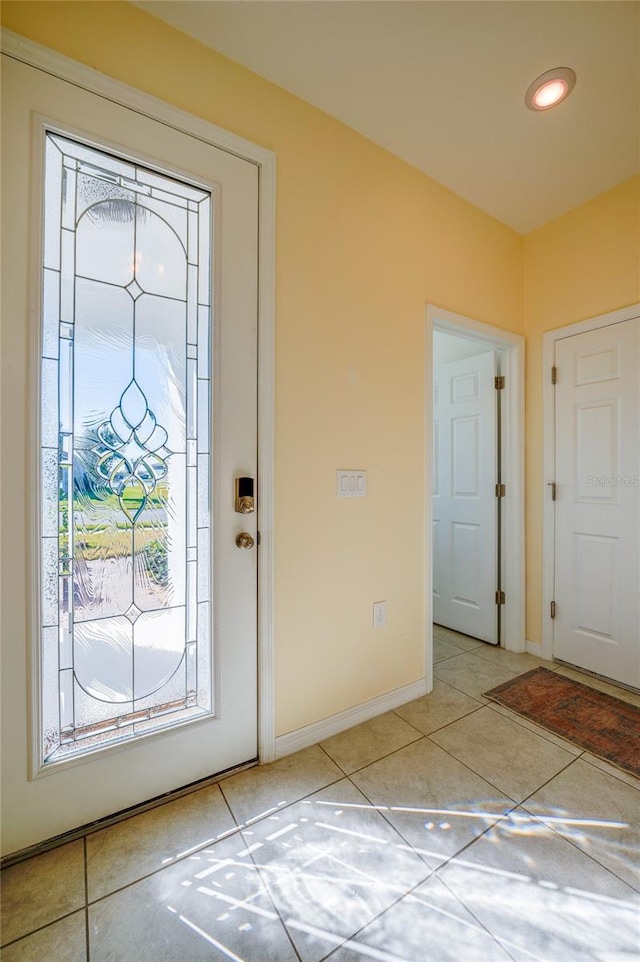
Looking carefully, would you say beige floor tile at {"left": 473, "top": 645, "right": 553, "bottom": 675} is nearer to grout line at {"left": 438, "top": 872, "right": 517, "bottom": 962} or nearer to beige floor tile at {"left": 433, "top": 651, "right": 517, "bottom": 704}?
beige floor tile at {"left": 433, "top": 651, "right": 517, "bottom": 704}

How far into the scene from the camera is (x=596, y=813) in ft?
4.30

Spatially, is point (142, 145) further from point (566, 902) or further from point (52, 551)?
point (566, 902)

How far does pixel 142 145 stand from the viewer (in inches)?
51.3

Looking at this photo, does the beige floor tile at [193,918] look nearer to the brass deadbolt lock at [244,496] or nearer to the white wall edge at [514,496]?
the brass deadbolt lock at [244,496]

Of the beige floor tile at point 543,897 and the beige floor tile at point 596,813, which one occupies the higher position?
the beige floor tile at point 596,813

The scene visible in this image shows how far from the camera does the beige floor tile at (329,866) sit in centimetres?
99

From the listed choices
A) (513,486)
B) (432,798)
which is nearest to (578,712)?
(432,798)

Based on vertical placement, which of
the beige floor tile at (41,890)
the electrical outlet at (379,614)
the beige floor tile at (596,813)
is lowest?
the beige floor tile at (41,890)

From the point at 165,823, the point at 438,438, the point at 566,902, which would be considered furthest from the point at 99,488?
the point at 438,438

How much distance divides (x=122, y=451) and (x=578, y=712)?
238 centimetres

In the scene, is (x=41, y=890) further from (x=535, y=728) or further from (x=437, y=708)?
(x=535, y=728)

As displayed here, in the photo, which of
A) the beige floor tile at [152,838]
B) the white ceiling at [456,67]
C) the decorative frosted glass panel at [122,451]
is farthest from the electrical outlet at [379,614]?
the white ceiling at [456,67]

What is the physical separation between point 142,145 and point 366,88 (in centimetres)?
97

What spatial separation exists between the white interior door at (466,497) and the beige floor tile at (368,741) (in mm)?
1184
